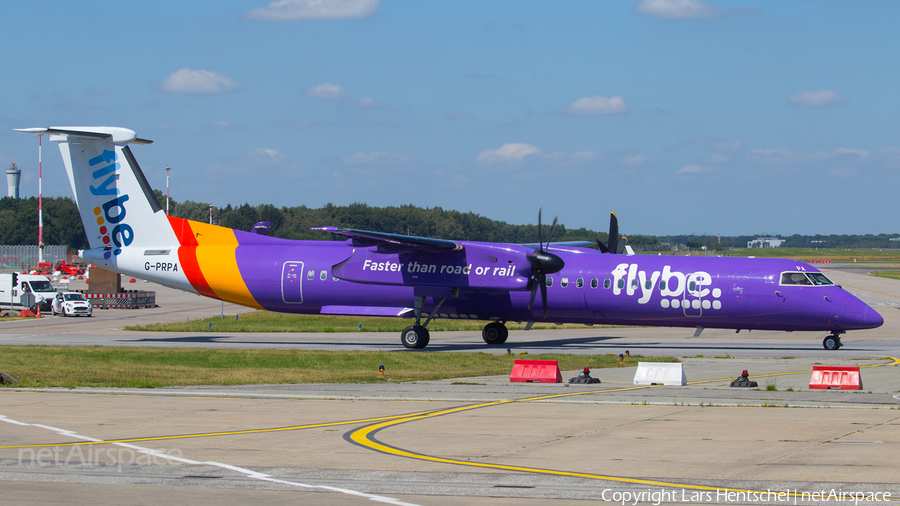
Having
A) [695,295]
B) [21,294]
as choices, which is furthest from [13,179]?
[695,295]

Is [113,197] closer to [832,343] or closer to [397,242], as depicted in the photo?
[397,242]

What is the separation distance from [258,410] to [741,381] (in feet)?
35.5

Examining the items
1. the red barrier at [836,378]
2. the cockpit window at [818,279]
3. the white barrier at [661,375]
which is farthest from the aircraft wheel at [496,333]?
the red barrier at [836,378]

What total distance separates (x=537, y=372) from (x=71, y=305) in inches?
1405

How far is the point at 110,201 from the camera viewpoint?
32.0 metres

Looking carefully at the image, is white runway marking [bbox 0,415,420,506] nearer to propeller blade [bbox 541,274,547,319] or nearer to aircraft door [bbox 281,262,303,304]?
aircraft door [bbox 281,262,303,304]

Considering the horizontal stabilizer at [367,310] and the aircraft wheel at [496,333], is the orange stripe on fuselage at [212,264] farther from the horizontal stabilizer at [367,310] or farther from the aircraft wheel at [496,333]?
the aircraft wheel at [496,333]

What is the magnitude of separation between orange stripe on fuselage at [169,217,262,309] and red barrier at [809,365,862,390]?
21163mm

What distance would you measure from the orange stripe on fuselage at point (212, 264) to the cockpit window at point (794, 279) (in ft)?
65.5

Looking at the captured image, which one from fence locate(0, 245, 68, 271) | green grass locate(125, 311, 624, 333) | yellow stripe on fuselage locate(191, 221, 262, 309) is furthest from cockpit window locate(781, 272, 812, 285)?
A: fence locate(0, 245, 68, 271)

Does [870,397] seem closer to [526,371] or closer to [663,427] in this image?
[663,427]

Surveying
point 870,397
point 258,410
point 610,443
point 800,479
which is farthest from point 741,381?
point 258,410

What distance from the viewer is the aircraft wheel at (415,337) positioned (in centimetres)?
2955

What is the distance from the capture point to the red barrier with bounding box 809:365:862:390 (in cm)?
1739
